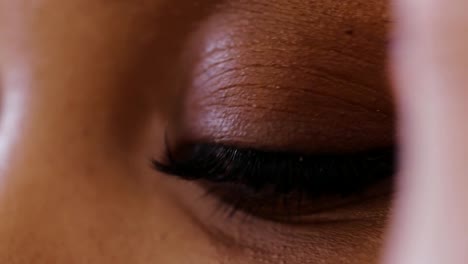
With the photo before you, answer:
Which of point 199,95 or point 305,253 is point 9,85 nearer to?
point 199,95

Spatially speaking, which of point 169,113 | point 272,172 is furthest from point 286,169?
point 169,113

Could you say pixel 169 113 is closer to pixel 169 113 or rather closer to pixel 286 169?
pixel 169 113
